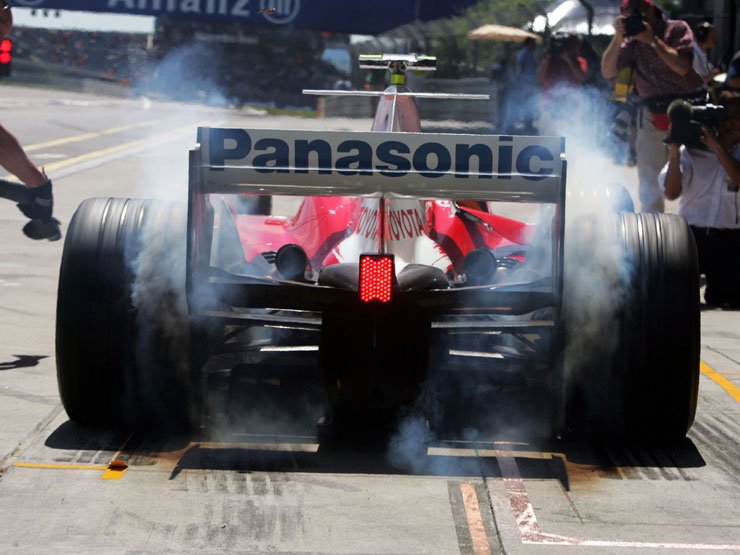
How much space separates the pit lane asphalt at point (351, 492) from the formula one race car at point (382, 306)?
238mm

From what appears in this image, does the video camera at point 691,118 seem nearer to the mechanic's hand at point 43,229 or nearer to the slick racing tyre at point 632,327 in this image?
the slick racing tyre at point 632,327

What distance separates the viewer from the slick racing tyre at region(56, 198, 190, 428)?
5926 millimetres

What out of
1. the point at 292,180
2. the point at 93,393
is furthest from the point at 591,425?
the point at 93,393

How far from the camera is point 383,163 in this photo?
574 cm

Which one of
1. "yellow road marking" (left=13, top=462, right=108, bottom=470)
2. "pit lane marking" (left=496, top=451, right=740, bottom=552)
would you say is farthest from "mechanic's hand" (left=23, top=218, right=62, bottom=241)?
"pit lane marking" (left=496, top=451, right=740, bottom=552)

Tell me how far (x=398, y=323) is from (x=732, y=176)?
510 centimetres

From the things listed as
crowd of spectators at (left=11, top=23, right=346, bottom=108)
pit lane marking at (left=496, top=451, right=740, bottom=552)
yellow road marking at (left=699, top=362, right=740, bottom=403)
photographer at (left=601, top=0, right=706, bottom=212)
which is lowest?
pit lane marking at (left=496, top=451, right=740, bottom=552)

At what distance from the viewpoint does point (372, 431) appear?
20.7 feet

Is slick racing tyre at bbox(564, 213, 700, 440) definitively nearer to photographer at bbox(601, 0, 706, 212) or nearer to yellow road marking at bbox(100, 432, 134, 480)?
yellow road marking at bbox(100, 432, 134, 480)

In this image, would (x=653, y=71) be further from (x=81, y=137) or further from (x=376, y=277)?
(x=81, y=137)

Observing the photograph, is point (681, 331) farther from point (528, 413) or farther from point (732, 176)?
point (732, 176)

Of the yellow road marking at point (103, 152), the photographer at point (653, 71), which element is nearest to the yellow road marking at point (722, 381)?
the photographer at point (653, 71)

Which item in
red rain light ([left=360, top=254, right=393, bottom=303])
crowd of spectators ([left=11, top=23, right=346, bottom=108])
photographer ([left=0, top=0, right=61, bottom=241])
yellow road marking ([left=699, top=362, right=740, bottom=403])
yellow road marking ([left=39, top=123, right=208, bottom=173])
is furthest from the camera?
crowd of spectators ([left=11, top=23, right=346, bottom=108])

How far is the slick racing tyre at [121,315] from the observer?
19.4 feet
